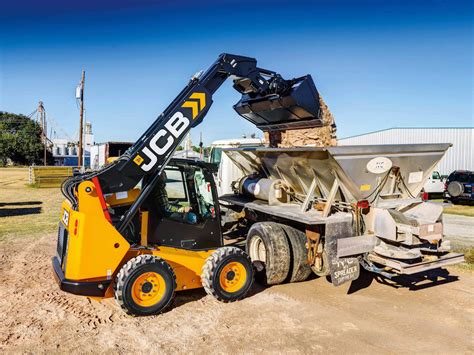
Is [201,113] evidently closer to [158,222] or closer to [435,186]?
[158,222]

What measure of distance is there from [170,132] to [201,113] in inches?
24.0

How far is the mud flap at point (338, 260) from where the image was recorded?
564 centimetres

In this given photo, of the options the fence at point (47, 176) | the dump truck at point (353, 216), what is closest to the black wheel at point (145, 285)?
the dump truck at point (353, 216)

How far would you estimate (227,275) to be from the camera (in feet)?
18.2

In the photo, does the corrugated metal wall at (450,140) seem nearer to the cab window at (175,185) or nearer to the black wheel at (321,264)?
the black wheel at (321,264)

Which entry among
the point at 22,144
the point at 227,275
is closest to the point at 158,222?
the point at 227,275

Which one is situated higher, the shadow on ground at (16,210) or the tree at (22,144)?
the tree at (22,144)

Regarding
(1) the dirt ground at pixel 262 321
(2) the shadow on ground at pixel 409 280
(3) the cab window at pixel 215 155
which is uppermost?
(3) the cab window at pixel 215 155

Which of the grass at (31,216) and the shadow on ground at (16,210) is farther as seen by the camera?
the shadow on ground at (16,210)

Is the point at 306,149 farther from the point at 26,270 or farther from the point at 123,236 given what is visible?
the point at 26,270

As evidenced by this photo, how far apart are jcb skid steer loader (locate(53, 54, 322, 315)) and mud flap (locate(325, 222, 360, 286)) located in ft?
3.72

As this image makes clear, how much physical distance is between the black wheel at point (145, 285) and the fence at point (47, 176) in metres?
22.2

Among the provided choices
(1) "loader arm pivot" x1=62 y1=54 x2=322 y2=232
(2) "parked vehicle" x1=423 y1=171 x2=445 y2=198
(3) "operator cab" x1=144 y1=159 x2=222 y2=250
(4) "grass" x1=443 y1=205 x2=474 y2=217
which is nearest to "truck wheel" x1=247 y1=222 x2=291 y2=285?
(3) "operator cab" x1=144 y1=159 x2=222 y2=250

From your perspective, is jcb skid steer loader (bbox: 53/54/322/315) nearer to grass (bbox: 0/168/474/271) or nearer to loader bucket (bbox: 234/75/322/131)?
loader bucket (bbox: 234/75/322/131)
